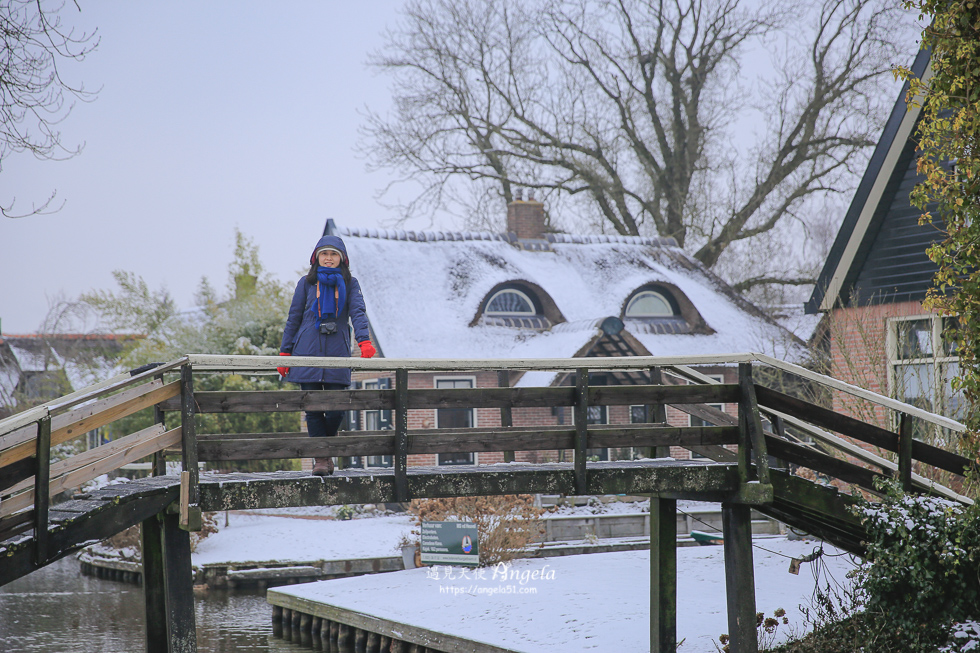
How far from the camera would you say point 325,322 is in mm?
6355

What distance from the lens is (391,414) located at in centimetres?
2170

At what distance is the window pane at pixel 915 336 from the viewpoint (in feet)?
40.7

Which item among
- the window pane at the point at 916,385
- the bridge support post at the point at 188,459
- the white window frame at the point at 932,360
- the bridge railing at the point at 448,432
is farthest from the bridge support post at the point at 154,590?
the window pane at the point at 916,385

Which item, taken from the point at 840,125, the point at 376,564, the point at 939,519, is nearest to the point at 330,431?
the point at 939,519

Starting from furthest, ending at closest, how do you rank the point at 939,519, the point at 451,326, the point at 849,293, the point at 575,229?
the point at 575,229 → the point at 451,326 → the point at 849,293 → the point at 939,519

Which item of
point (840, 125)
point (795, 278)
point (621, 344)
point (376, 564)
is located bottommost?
point (376, 564)

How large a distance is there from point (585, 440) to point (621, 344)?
15.2 meters

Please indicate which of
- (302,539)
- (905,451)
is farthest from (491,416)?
(905,451)

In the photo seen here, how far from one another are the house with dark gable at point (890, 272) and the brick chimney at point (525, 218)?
12.4m

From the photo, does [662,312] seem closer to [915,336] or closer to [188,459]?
[915,336]

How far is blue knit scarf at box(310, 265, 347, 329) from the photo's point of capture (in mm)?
6332

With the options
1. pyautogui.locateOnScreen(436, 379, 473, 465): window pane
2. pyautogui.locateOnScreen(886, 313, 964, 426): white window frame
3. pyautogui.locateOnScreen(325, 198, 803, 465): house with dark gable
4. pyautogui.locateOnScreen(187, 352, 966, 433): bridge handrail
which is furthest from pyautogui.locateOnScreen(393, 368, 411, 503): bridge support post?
pyautogui.locateOnScreen(436, 379, 473, 465): window pane

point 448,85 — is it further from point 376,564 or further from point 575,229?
point 376,564

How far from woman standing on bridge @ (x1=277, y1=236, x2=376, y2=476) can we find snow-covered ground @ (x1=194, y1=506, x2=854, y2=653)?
3.36m
